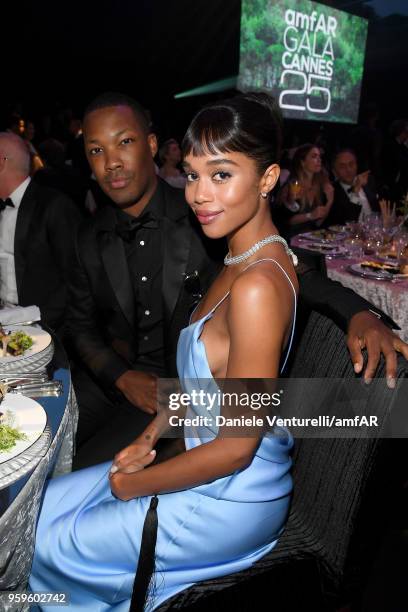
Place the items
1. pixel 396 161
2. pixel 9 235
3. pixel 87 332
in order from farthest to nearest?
pixel 396 161 → pixel 9 235 → pixel 87 332

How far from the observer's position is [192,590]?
4.76 feet

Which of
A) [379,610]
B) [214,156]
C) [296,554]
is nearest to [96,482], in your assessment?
[296,554]

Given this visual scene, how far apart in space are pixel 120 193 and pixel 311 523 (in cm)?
161

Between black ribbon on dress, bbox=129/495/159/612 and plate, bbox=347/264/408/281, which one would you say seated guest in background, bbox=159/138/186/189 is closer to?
plate, bbox=347/264/408/281

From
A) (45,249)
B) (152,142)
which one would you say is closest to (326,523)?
(152,142)

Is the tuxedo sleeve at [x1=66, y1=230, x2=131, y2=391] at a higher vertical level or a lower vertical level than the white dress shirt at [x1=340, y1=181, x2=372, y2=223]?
lower

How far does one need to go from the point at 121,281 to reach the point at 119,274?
36 millimetres

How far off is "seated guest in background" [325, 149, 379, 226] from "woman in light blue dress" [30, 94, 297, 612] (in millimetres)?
4412

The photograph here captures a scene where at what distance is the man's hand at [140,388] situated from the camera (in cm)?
230

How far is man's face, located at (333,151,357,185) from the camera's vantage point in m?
5.91

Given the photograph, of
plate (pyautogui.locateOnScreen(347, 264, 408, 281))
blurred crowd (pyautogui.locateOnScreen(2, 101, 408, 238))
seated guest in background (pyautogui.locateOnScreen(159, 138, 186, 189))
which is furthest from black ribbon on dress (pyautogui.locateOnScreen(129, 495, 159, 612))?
seated guest in background (pyautogui.locateOnScreen(159, 138, 186, 189))

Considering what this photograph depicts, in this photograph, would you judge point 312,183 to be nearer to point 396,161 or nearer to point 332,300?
point 396,161

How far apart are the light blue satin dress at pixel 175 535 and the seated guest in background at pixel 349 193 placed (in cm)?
457

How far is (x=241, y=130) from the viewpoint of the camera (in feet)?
4.44
